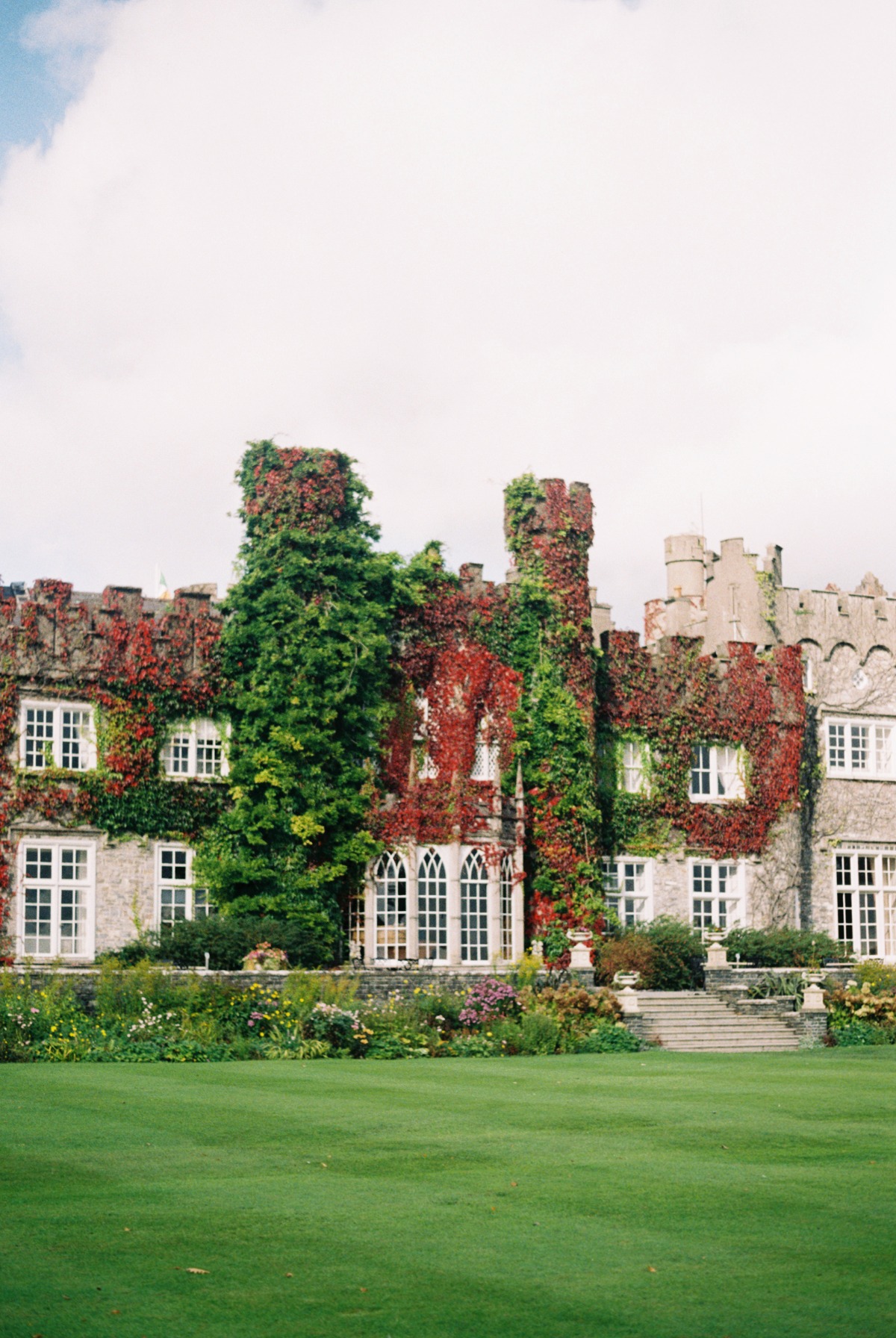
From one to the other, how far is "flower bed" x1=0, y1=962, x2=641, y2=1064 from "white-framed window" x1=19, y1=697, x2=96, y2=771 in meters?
6.43

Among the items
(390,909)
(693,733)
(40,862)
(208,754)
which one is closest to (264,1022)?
(40,862)

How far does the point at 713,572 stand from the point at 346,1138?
27972 millimetres

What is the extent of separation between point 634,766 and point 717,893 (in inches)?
142

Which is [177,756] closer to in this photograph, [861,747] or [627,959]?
[627,959]

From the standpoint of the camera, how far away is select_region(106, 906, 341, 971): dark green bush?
28312mm

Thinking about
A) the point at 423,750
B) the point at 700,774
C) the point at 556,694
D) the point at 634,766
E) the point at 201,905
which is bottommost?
the point at 201,905

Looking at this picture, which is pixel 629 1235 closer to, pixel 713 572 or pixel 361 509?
pixel 361 509

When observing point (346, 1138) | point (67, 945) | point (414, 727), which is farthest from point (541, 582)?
point (346, 1138)

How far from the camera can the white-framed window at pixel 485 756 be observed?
33.4 m

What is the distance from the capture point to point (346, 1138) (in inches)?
533

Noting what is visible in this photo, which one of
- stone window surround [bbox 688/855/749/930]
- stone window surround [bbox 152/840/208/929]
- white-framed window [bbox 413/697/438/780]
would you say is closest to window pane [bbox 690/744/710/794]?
stone window surround [bbox 688/855/749/930]

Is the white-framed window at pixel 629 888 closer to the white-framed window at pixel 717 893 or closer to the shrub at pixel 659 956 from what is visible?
the shrub at pixel 659 956

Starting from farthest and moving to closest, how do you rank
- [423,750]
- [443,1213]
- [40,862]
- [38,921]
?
[423,750], [40,862], [38,921], [443,1213]

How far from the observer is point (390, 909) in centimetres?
3212
